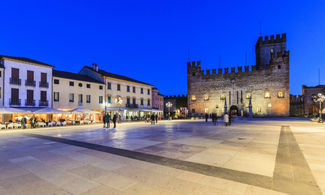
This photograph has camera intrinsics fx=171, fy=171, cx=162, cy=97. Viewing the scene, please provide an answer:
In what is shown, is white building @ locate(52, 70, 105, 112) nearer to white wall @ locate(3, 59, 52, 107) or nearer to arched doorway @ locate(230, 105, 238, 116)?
white wall @ locate(3, 59, 52, 107)

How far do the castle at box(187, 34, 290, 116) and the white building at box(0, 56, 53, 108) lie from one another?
Answer: 35.7m

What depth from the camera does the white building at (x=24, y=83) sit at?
2108 centimetres

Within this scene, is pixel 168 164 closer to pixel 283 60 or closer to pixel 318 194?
pixel 318 194

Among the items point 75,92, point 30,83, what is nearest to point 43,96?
point 30,83

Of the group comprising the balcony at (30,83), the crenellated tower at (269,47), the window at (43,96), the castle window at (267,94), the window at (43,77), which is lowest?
the window at (43,96)

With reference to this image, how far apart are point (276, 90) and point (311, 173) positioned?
43.7m

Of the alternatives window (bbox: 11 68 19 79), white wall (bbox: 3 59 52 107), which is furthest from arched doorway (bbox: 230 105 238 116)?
window (bbox: 11 68 19 79)

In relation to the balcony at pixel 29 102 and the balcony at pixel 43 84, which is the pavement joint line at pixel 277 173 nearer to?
the balcony at pixel 29 102

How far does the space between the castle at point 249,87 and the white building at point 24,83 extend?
3569 cm

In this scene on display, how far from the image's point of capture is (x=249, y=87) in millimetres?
43500

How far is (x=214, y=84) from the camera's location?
155 feet

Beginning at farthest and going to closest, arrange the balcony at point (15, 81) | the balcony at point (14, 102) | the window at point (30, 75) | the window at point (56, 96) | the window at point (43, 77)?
1. the window at point (56, 96)
2. the window at point (43, 77)
3. the window at point (30, 75)
4. the balcony at point (15, 81)
5. the balcony at point (14, 102)

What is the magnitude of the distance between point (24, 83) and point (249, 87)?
45.5m

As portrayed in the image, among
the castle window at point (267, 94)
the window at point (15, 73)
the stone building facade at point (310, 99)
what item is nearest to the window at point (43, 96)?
the window at point (15, 73)
